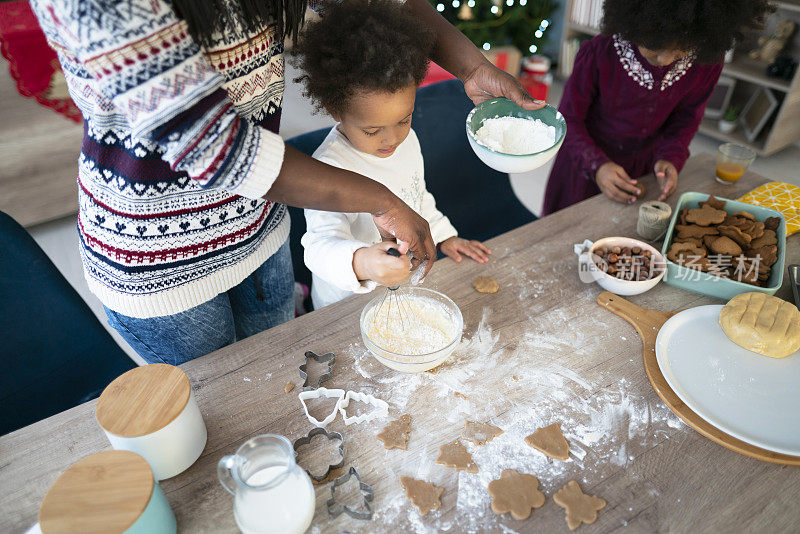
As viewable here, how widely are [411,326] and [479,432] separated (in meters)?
0.27

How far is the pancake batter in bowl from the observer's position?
1.01 metres

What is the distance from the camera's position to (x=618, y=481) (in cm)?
82

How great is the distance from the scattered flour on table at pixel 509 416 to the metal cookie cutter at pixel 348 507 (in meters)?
0.02

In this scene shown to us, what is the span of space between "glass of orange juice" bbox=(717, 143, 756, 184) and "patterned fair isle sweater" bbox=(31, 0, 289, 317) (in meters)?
1.35

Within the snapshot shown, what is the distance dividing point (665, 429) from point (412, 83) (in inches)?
32.7

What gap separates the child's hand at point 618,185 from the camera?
1.48m

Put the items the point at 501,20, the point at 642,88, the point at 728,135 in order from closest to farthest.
Result: the point at 642,88
the point at 728,135
the point at 501,20

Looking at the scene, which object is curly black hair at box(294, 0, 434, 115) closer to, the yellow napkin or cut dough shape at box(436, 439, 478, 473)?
cut dough shape at box(436, 439, 478, 473)

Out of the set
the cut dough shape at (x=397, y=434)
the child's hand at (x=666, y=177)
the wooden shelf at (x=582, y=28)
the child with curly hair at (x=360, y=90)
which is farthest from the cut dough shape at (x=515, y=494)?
the wooden shelf at (x=582, y=28)

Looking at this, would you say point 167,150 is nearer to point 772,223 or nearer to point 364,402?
point 364,402

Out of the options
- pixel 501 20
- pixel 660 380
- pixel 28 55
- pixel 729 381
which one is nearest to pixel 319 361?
pixel 660 380

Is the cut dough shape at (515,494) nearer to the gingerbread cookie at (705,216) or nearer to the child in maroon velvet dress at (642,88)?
the gingerbread cookie at (705,216)

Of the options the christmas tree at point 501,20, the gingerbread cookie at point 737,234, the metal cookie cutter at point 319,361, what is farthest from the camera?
the christmas tree at point 501,20

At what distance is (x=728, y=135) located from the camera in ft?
11.4
